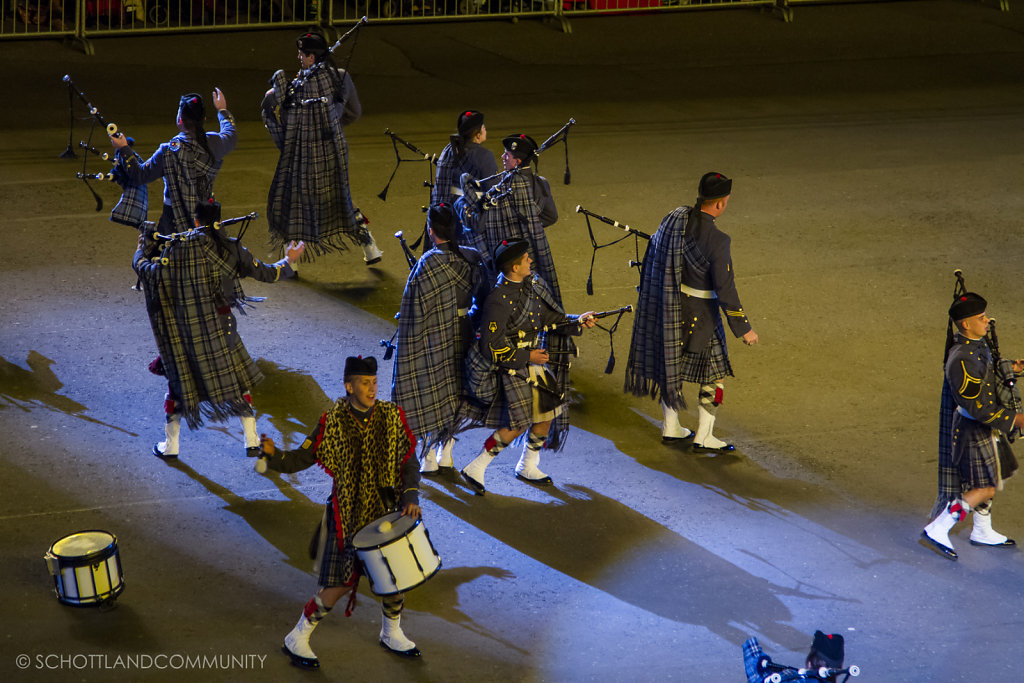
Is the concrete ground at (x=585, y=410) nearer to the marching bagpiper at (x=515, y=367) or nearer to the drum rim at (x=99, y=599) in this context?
the drum rim at (x=99, y=599)

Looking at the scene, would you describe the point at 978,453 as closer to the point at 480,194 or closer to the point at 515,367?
the point at 515,367

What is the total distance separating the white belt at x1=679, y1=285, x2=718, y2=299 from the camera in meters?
7.25

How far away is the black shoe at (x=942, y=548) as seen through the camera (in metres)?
6.40

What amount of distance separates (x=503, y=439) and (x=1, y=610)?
265 centimetres

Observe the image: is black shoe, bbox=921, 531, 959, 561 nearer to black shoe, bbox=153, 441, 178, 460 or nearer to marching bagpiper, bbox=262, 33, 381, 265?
black shoe, bbox=153, 441, 178, 460

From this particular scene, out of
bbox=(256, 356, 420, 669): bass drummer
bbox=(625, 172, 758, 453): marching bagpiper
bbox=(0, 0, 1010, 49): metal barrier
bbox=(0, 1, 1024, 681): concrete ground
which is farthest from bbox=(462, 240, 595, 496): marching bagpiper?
bbox=(0, 0, 1010, 49): metal barrier

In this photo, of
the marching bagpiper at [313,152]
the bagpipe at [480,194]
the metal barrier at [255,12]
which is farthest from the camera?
the metal barrier at [255,12]

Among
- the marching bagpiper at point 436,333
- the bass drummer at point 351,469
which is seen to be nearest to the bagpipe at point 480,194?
the marching bagpiper at point 436,333

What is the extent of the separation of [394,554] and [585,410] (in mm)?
2942

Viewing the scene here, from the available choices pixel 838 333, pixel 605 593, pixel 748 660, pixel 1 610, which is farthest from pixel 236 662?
pixel 838 333

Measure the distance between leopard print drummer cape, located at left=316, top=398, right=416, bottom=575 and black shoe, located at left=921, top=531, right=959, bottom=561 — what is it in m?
2.87

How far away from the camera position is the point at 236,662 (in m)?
5.48

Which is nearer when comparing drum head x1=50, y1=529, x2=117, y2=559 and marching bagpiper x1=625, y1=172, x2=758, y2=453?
→ drum head x1=50, y1=529, x2=117, y2=559

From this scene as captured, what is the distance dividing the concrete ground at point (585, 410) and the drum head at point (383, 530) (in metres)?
0.65
